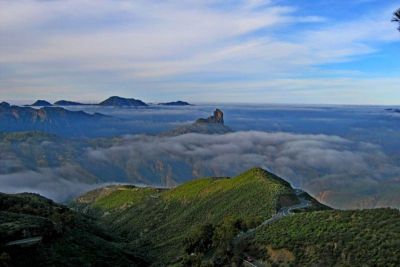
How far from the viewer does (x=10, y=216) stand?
90.9m

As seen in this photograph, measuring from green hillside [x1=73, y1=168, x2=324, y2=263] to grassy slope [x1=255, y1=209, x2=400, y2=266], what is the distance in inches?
652

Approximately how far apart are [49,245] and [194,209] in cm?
7135

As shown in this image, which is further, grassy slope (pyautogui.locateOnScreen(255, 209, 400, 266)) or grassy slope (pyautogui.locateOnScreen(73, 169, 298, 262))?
grassy slope (pyautogui.locateOnScreen(73, 169, 298, 262))

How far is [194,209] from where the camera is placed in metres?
151

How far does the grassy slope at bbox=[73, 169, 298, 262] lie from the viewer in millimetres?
120238

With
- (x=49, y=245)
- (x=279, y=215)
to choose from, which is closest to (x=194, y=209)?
(x=279, y=215)

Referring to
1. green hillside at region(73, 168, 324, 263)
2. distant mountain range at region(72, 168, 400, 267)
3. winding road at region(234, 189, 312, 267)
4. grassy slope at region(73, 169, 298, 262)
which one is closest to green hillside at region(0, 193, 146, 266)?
distant mountain range at region(72, 168, 400, 267)

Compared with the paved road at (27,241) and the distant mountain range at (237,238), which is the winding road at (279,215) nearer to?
the distant mountain range at (237,238)

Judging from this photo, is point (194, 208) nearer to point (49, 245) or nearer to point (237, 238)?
point (49, 245)

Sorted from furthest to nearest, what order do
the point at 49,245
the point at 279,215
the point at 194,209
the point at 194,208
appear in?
1. the point at 194,208
2. the point at 194,209
3. the point at 279,215
4. the point at 49,245

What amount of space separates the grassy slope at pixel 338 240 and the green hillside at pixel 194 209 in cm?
1656

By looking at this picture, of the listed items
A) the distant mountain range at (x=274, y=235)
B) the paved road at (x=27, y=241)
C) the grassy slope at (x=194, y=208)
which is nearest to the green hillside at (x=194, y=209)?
the grassy slope at (x=194, y=208)

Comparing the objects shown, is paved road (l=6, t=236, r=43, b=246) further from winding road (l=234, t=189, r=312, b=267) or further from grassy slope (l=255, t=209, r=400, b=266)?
grassy slope (l=255, t=209, r=400, b=266)

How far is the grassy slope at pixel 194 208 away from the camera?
12024 centimetres
